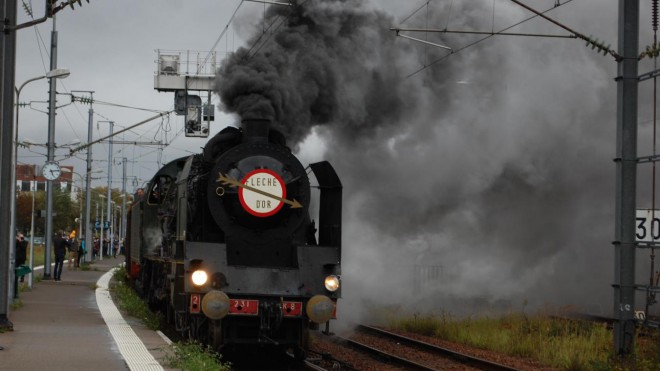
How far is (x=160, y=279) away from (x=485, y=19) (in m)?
13.0

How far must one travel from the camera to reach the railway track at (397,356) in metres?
13.0

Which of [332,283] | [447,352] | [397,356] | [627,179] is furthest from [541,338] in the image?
[332,283]

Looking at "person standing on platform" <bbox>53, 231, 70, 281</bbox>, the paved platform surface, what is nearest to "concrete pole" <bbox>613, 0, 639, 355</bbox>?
the paved platform surface

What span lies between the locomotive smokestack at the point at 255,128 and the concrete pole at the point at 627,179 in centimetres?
471

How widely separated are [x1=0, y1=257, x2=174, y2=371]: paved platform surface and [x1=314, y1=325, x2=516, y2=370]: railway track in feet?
9.72

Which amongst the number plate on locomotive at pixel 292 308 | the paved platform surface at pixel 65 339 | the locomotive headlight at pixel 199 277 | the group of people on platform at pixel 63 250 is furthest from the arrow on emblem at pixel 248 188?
the group of people on platform at pixel 63 250

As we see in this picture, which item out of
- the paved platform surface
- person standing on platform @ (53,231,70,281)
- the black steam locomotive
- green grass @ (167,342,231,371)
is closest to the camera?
green grass @ (167,342,231,371)

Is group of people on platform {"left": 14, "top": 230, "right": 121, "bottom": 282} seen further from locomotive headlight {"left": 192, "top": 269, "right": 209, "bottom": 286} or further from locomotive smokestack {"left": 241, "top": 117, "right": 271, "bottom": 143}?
locomotive headlight {"left": 192, "top": 269, "right": 209, "bottom": 286}

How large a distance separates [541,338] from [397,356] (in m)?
3.15

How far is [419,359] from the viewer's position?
14.4 m

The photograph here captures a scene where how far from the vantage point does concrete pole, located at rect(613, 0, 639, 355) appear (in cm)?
1148

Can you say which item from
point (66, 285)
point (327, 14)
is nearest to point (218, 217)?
point (327, 14)

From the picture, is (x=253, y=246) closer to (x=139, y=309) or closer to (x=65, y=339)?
(x=65, y=339)

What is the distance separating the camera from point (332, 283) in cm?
1149
